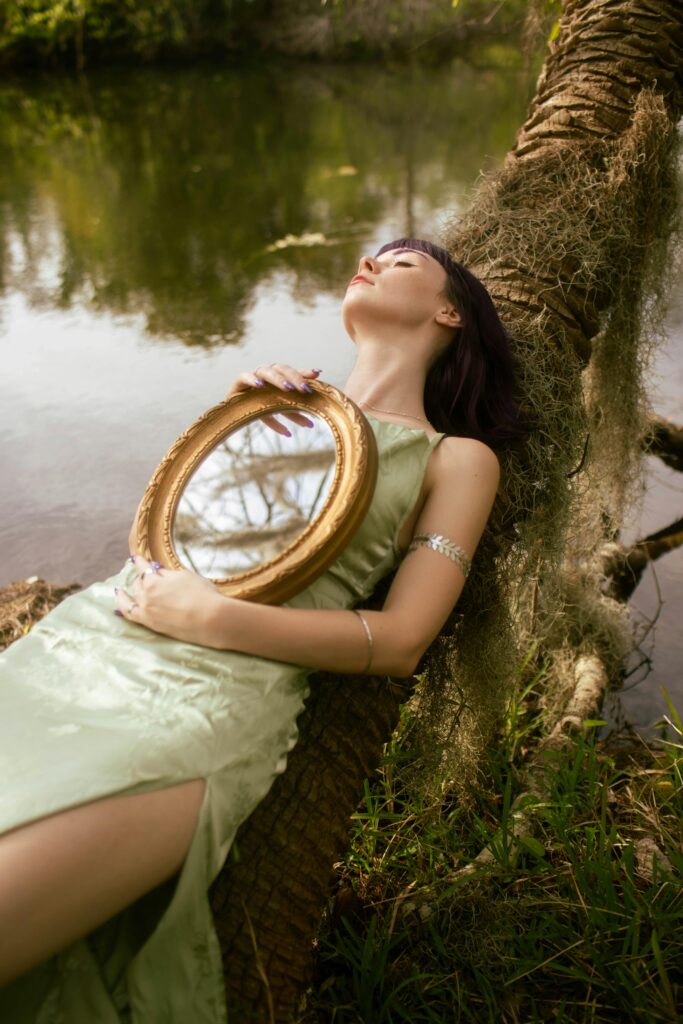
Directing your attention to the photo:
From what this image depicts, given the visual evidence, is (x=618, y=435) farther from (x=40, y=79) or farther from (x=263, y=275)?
(x=40, y=79)

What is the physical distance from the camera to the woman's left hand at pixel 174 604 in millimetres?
1478

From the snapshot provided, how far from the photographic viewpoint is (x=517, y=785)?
2576 millimetres

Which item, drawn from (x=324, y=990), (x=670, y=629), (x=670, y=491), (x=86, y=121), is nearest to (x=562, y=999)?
(x=324, y=990)

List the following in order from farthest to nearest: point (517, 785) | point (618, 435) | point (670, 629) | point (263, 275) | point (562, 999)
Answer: point (263, 275) → point (670, 629) → point (618, 435) → point (517, 785) → point (562, 999)

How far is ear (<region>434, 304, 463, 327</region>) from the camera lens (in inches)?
78.7

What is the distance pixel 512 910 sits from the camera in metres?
2.00

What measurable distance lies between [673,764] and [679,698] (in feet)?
2.63

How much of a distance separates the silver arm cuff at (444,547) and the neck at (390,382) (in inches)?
15.6

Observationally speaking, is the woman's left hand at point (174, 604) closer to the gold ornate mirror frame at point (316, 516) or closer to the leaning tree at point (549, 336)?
the gold ornate mirror frame at point (316, 516)

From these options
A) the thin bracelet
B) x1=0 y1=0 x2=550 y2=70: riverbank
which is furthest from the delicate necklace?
x1=0 y1=0 x2=550 y2=70: riverbank

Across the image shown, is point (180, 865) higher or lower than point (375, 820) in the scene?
higher

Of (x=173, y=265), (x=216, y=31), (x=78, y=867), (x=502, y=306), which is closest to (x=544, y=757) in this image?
(x=502, y=306)

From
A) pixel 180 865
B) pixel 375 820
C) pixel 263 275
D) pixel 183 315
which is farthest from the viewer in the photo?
pixel 263 275

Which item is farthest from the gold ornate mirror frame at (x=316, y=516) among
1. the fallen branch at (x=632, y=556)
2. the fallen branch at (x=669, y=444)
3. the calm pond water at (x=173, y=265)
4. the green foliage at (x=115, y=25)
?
the green foliage at (x=115, y=25)
